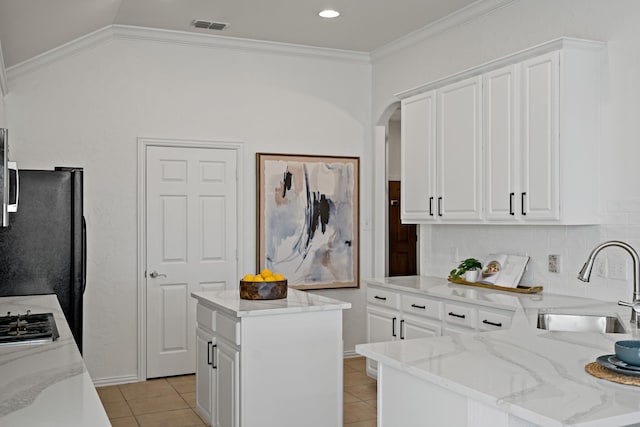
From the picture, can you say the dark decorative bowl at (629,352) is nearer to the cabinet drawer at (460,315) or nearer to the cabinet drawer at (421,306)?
the cabinet drawer at (460,315)

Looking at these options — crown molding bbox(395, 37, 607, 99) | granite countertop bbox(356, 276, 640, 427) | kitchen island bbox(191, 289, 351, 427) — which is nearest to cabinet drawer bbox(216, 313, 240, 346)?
kitchen island bbox(191, 289, 351, 427)

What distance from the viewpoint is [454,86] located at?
A: 14.9ft

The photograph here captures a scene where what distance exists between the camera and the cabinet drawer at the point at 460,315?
3.95 metres

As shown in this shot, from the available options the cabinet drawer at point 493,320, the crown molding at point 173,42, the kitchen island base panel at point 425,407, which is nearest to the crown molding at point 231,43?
the crown molding at point 173,42

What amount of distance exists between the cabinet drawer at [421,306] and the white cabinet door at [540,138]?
0.89 m

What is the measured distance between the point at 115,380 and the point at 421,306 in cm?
268

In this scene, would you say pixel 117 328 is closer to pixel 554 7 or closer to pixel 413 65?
pixel 413 65

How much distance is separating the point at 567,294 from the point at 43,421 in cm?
330

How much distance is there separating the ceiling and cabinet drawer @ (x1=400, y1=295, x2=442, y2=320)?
221 centimetres

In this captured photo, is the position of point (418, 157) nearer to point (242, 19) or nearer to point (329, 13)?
point (329, 13)

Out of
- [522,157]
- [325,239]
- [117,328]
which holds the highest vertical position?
[522,157]

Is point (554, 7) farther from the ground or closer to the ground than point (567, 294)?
farther from the ground

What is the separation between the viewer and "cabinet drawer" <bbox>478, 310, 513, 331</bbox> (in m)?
3.65

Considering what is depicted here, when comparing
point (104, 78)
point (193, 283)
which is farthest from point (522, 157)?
point (104, 78)
